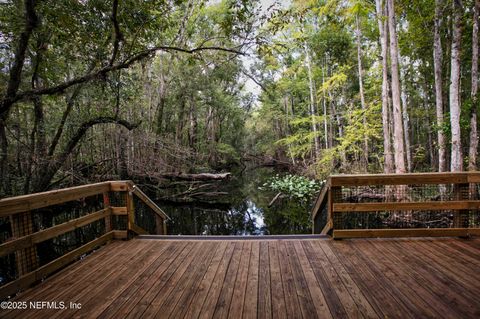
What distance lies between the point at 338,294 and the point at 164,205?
31.9 ft

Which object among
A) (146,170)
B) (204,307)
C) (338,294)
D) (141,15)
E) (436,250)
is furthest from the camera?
(146,170)

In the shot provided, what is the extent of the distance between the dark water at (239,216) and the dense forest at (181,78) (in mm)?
2031

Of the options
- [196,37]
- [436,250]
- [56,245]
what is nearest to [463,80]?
[436,250]

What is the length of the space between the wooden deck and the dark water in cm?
459

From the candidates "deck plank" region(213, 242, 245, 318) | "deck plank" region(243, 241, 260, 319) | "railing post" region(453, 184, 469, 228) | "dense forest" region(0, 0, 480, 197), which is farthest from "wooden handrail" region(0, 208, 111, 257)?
"railing post" region(453, 184, 469, 228)

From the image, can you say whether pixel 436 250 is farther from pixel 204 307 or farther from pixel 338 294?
pixel 204 307

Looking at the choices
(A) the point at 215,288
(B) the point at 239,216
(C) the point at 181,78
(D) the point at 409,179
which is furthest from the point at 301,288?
(C) the point at 181,78

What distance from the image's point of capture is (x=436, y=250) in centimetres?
308

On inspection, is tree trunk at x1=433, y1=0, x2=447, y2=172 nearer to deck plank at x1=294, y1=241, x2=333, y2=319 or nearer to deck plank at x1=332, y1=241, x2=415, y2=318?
deck plank at x1=332, y1=241, x2=415, y2=318

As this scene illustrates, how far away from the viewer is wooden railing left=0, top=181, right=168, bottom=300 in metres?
2.40

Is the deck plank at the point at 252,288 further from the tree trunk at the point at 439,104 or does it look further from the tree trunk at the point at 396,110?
the tree trunk at the point at 439,104

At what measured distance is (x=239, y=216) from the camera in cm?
961

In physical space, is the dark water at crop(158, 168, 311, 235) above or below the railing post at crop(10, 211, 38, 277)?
below

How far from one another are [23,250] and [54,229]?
0.37 meters
